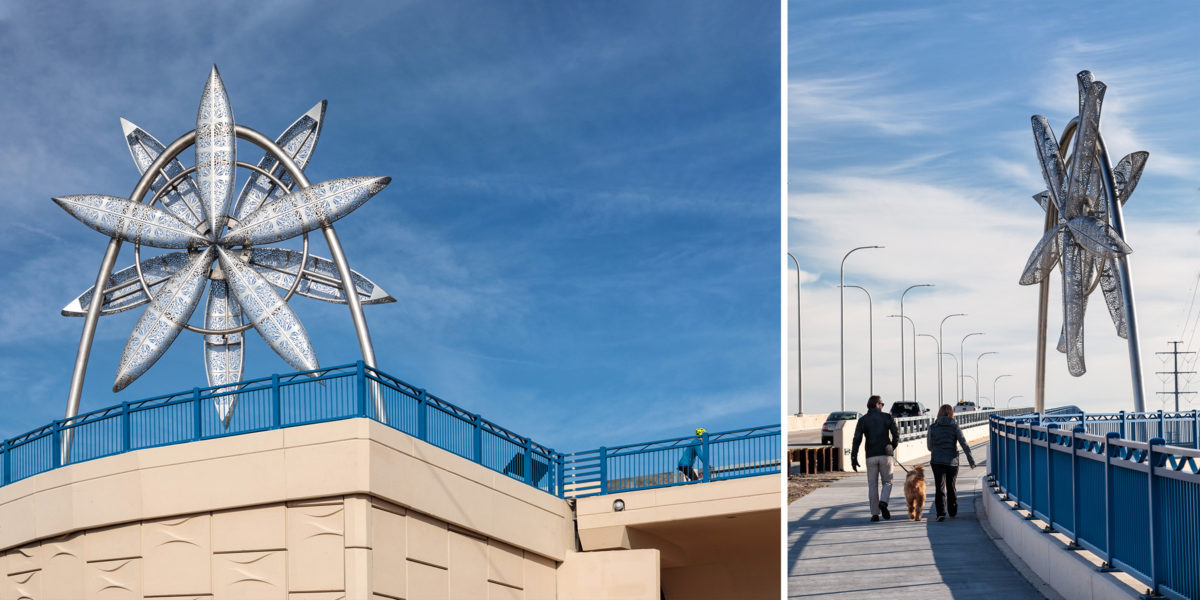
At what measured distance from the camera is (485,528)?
69.6ft

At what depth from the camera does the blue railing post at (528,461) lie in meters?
23.0

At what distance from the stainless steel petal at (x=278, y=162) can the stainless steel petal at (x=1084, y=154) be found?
2472 centimetres

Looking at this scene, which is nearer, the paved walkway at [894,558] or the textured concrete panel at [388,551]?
A: the paved walkway at [894,558]

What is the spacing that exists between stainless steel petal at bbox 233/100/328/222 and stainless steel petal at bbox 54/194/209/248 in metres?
1.60

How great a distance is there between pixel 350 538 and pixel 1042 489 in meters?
10.4

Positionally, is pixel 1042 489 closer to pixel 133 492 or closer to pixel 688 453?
pixel 688 453

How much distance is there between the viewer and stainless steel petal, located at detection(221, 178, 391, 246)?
88.7 ft

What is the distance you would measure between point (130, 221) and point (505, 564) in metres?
13.5

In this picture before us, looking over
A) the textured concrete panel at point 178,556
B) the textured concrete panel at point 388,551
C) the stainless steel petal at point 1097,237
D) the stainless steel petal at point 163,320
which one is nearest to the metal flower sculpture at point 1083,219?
the stainless steel petal at point 1097,237

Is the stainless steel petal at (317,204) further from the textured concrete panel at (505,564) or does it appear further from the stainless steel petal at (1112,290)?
the stainless steel petal at (1112,290)

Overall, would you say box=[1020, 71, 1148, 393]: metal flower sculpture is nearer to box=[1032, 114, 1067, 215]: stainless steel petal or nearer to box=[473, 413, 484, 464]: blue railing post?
box=[1032, 114, 1067, 215]: stainless steel petal

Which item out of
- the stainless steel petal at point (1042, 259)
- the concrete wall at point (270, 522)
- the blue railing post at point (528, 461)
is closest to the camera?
the concrete wall at point (270, 522)

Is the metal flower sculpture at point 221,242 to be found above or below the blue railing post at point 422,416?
above

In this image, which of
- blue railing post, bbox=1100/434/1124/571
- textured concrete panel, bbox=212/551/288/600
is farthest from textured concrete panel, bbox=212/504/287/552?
blue railing post, bbox=1100/434/1124/571
